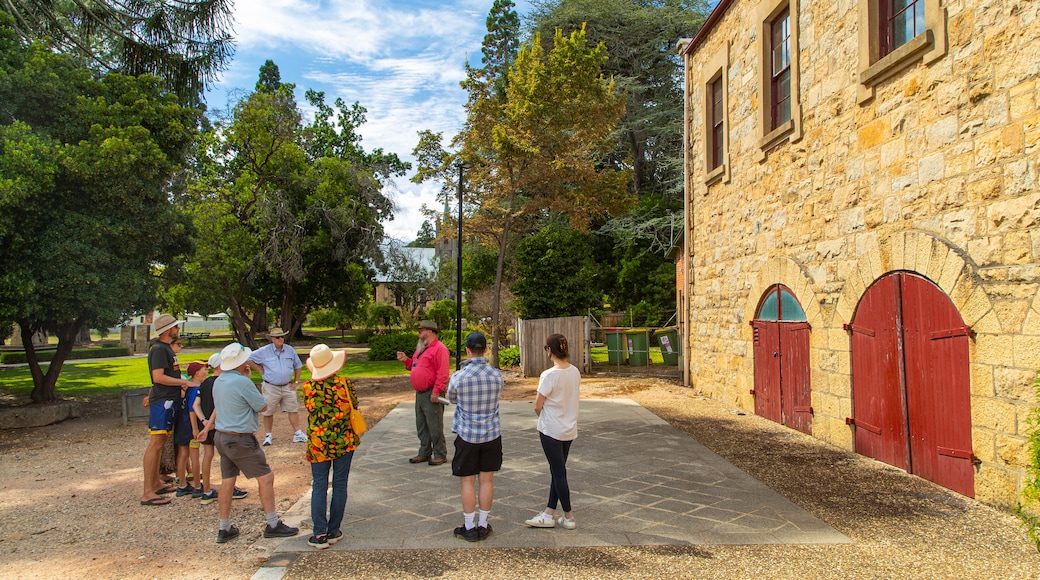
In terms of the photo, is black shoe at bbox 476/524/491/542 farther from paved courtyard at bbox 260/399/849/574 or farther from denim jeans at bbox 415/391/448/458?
denim jeans at bbox 415/391/448/458

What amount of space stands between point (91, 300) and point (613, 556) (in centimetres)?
1025

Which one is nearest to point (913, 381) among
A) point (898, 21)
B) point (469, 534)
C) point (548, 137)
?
point (898, 21)

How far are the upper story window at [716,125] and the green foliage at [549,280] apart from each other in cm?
1049

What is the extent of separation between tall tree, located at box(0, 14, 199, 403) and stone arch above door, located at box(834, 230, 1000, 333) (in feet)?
37.3

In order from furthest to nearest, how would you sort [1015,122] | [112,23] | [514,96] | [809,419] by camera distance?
[514,96] < [112,23] < [809,419] < [1015,122]

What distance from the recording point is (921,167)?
6.43 m

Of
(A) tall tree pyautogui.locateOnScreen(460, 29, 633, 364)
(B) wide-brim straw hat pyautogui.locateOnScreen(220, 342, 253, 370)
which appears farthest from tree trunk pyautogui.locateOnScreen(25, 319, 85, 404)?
(B) wide-brim straw hat pyautogui.locateOnScreen(220, 342, 253, 370)

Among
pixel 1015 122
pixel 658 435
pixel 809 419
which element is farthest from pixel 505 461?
pixel 1015 122

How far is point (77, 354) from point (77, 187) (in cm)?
2100

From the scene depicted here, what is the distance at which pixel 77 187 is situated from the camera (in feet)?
37.3

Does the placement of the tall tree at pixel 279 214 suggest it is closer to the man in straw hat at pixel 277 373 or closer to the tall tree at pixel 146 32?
the tall tree at pixel 146 32

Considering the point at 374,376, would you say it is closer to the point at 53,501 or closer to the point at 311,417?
A: the point at 53,501

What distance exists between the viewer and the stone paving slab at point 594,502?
5016 millimetres

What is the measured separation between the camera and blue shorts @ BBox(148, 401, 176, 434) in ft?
20.4
